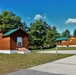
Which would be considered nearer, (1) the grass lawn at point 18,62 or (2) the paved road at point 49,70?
(2) the paved road at point 49,70

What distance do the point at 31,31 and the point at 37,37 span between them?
253 cm

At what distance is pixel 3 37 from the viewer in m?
28.6

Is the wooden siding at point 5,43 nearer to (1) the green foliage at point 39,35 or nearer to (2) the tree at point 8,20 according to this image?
(2) the tree at point 8,20

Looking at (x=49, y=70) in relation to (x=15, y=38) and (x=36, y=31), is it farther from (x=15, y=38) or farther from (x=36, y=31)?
(x=36, y=31)

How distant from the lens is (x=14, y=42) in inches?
1078

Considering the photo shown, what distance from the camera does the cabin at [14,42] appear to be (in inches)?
1061

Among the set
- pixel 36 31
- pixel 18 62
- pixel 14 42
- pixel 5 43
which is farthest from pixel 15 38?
pixel 36 31

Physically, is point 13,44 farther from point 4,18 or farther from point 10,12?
point 10,12

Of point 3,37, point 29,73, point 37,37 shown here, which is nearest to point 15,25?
point 37,37

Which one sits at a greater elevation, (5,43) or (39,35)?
(39,35)

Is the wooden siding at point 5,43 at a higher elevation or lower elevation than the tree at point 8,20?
lower

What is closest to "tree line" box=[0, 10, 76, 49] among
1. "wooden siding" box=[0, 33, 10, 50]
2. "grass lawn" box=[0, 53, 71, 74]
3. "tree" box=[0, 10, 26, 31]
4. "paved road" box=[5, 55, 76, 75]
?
"tree" box=[0, 10, 26, 31]

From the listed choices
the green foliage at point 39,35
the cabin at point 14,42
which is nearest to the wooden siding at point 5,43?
the cabin at point 14,42

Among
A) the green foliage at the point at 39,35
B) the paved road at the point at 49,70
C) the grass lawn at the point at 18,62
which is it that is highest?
the green foliage at the point at 39,35
